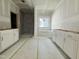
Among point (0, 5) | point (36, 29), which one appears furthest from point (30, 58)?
point (36, 29)

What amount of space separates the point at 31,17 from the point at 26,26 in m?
1.48

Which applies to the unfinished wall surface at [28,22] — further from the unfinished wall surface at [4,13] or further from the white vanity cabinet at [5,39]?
the white vanity cabinet at [5,39]

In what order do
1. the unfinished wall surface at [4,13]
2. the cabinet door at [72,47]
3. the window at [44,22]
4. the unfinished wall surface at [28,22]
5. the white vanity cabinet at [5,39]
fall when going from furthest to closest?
the unfinished wall surface at [28,22] < the window at [44,22] < the unfinished wall surface at [4,13] < the white vanity cabinet at [5,39] < the cabinet door at [72,47]

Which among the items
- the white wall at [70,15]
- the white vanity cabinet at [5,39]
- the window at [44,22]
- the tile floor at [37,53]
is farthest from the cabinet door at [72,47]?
the window at [44,22]

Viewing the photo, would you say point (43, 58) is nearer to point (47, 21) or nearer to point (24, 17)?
point (47, 21)

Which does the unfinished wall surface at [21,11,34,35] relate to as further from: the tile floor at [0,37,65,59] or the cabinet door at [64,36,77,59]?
the cabinet door at [64,36,77,59]

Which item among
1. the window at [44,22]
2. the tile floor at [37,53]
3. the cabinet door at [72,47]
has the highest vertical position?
the window at [44,22]

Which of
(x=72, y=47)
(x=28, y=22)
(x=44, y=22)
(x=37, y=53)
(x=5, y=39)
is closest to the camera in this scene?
(x=72, y=47)

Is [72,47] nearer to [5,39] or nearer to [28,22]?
[5,39]

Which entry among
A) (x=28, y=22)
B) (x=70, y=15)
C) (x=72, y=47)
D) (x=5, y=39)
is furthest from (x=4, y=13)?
(x=28, y=22)

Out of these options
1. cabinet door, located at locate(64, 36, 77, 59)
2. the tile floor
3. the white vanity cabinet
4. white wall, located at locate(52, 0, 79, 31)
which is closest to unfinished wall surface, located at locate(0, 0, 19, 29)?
the white vanity cabinet

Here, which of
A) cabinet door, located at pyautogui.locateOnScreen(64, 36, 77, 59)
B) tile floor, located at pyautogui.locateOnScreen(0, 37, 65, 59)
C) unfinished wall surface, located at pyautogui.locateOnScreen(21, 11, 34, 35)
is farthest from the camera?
unfinished wall surface, located at pyautogui.locateOnScreen(21, 11, 34, 35)

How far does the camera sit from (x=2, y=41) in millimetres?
3812

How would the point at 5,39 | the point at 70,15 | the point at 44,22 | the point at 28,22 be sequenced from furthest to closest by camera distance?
the point at 28,22, the point at 44,22, the point at 70,15, the point at 5,39
